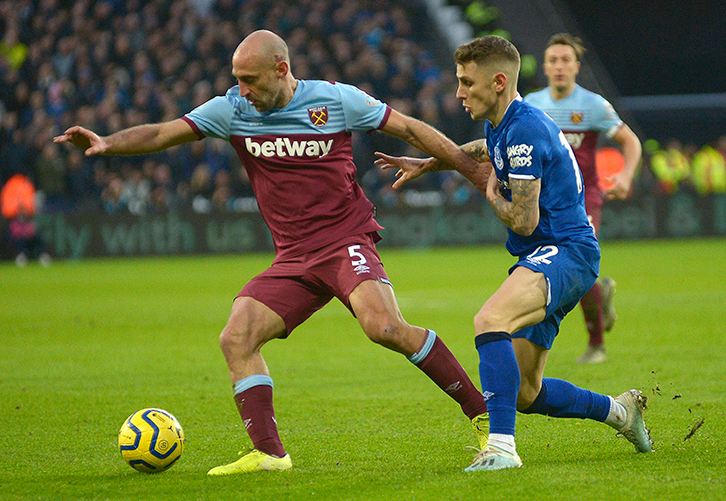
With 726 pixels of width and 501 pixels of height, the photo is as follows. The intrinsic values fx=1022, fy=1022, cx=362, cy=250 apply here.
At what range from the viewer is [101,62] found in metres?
23.9

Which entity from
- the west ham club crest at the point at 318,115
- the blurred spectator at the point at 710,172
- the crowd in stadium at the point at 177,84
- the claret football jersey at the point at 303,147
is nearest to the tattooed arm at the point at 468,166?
the claret football jersey at the point at 303,147

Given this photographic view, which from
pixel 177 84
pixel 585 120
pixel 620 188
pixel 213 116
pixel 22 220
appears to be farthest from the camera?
pixel 177 84

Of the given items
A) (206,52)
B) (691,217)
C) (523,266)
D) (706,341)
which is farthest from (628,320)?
(206,52)

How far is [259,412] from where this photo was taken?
4609mm

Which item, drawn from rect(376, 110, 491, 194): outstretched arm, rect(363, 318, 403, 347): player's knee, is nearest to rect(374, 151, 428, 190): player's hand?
rect(376, 110, 491, 194): outstretched arm

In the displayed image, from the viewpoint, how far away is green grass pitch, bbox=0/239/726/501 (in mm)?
4156

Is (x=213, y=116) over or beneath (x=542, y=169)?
over

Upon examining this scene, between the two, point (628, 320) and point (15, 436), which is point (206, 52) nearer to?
point (628, 320)

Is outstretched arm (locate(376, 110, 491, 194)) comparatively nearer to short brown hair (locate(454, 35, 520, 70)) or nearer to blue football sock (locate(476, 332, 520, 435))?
short brown hair (locate(454, 35, 520, 70))

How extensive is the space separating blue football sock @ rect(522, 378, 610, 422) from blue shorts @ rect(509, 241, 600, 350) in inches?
8.6

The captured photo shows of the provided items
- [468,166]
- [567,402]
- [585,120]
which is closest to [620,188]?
[585,120]

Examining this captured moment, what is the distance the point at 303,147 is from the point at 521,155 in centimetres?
110

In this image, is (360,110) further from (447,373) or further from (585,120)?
(585,120)

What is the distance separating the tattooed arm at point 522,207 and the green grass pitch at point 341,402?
1031mm
